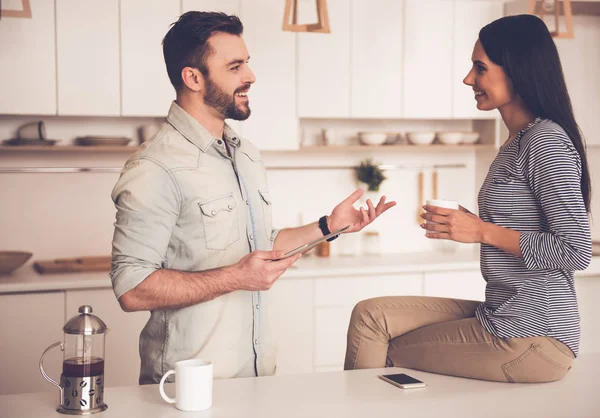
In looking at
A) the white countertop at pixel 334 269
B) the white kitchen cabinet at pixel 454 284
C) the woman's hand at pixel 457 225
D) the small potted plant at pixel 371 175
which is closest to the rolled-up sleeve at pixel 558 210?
the woman's hand at pixel 457 225

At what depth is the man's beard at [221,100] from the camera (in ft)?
7.66

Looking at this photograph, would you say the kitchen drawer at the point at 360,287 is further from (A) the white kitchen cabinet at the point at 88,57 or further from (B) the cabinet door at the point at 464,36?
(A) the white kitchen cabinet at the point at 88,57

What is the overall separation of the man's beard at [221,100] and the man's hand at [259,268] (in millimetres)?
569

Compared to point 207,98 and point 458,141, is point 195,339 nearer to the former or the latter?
point 207,98

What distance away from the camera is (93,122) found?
13.6 feet

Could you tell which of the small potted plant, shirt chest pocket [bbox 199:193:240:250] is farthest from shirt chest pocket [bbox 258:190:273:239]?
the small potted plant

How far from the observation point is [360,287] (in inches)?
160

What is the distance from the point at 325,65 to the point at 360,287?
4.22ft

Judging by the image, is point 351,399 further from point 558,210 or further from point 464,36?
point 464,36

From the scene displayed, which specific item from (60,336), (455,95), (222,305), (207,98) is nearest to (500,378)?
(222,305)

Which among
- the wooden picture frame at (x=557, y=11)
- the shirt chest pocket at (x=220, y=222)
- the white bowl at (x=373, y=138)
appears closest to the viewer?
the shirt chest pocket at (x=220, y=222)

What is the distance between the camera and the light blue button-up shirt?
6.71 ft

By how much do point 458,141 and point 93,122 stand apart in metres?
2.23

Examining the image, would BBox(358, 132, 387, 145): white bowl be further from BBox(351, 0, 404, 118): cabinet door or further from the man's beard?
the man's beard
